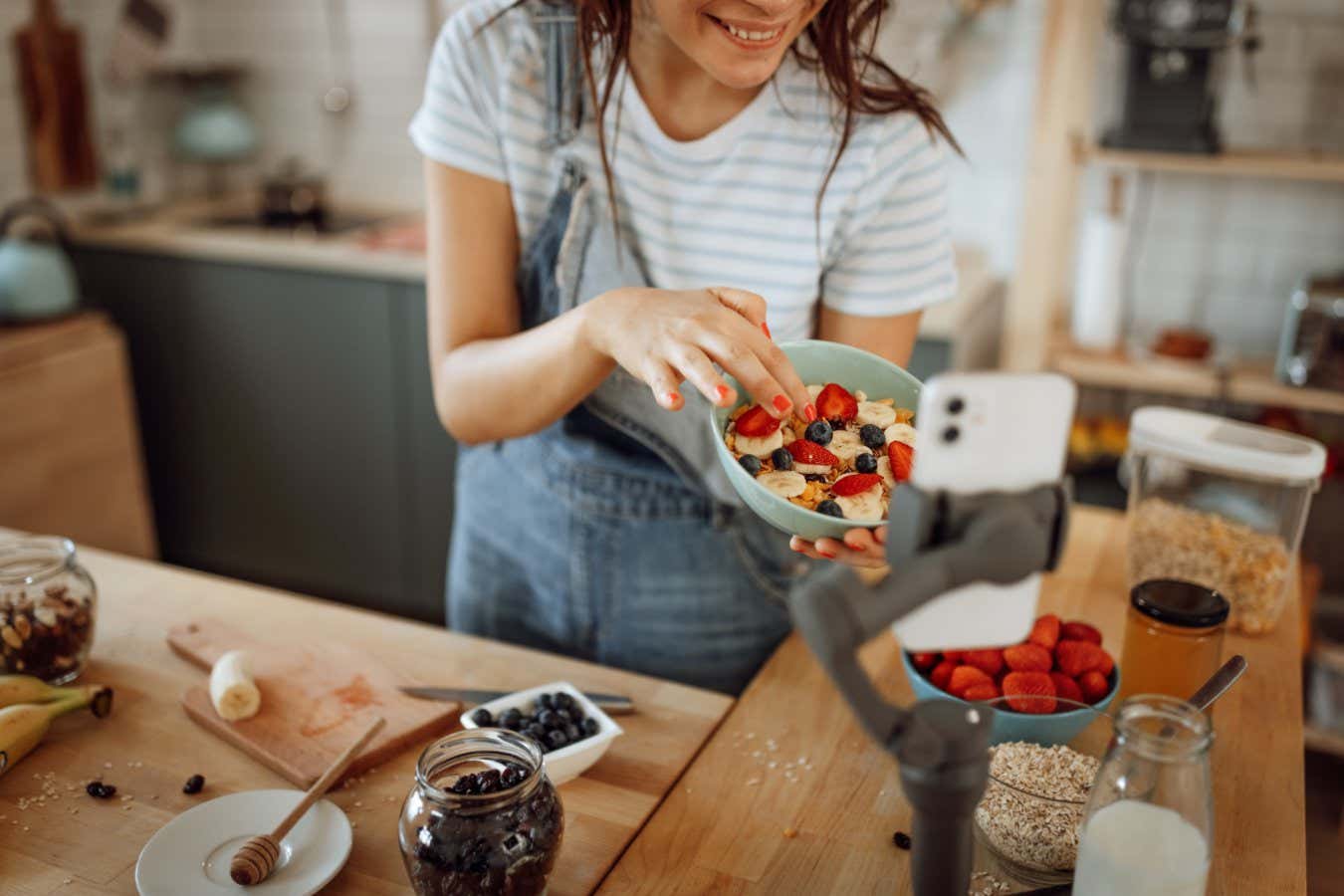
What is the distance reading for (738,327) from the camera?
1008mm

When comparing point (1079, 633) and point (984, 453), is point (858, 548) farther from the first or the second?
point (1079, 633)

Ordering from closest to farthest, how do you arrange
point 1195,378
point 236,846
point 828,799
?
point 236,846 → point 828,799 → point 1195,378

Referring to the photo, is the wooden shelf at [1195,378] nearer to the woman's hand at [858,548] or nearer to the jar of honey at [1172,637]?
the jar of honey at [1172,637]

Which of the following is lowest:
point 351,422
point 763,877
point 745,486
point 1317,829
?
point 1317,829

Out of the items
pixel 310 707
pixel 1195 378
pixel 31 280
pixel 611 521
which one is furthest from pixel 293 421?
pixel 1195 378

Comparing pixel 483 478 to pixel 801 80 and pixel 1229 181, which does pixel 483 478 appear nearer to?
pixel 801 80

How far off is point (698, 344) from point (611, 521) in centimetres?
50

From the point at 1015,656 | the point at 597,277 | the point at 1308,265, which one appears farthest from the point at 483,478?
the point at 1308,265

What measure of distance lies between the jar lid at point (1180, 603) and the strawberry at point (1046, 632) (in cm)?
11

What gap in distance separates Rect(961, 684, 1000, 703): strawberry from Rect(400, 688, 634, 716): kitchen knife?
0.35m

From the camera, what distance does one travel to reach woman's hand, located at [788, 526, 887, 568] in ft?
3.18

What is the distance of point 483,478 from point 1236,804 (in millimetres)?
→ 949

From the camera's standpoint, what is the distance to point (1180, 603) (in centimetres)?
122

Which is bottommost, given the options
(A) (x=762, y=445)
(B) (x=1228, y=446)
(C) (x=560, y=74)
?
(B) (x=1228, y=446)
